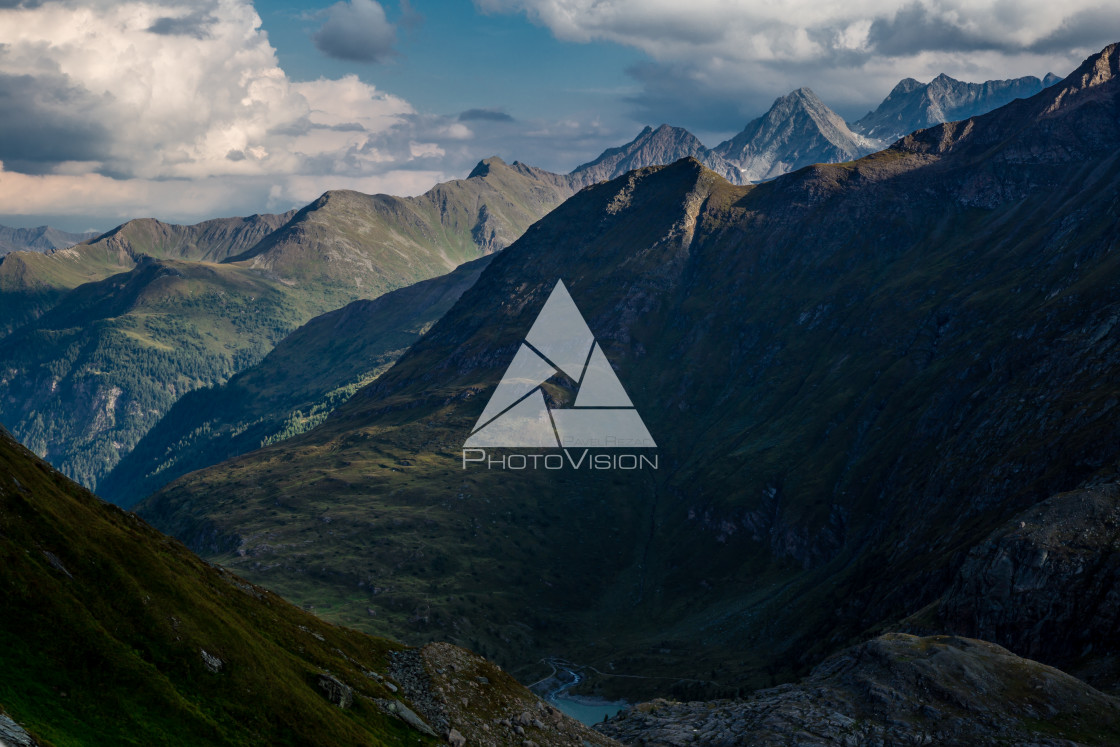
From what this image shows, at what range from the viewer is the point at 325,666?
8069 centimetres

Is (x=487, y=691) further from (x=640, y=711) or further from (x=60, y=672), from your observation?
(x=60, y=672)

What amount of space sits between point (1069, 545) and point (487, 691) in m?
94.9

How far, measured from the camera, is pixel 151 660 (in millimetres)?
61406

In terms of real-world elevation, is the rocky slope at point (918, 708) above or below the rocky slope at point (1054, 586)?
below

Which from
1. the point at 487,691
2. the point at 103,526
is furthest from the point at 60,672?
the point at 487,691

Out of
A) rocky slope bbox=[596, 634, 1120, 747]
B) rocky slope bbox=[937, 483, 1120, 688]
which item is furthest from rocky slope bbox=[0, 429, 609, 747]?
rocky slope bbox=[937, 483, 1120, 688]

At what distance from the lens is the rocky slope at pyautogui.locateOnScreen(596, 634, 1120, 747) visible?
88.6 metres

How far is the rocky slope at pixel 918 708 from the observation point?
88625mm

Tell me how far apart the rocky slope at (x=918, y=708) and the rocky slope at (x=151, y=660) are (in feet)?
88.4

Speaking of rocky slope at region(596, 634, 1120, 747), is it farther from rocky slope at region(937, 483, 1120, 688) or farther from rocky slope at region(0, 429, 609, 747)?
rocky slope at region(0, 429, 609, 747)

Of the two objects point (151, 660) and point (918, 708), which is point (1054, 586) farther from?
point (151, 660)

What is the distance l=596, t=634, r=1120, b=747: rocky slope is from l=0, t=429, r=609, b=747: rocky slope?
88.4 ft

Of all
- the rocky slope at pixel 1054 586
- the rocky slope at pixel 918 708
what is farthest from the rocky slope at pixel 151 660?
the rocky slope at pixel 1054 586

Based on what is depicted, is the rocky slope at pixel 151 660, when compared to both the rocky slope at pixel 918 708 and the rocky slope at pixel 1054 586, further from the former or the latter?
the rocky slope at pixel 1054 586
